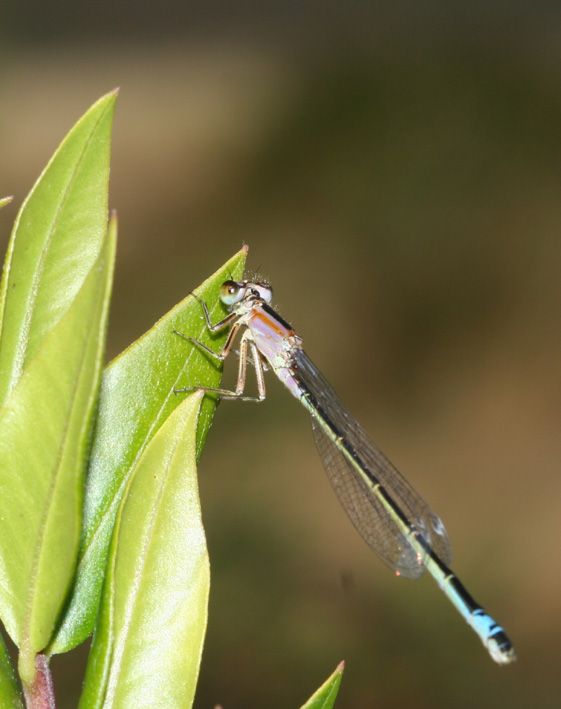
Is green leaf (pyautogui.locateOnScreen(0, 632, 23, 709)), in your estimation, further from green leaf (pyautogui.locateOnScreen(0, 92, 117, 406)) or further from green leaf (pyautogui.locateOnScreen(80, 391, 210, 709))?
green leaf (pyautogui.locateOnScreen(0, 92, 117, 406))

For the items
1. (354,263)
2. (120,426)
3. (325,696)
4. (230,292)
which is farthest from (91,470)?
(354,263)

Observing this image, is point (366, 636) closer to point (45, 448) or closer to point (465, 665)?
point (465, 665)

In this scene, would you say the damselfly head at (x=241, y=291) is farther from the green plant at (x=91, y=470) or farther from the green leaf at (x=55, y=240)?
the green leaf at (x=55, y=240)

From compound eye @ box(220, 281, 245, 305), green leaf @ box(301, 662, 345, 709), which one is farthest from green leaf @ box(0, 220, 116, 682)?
compound eye @ box(220, 281, 245, 305)

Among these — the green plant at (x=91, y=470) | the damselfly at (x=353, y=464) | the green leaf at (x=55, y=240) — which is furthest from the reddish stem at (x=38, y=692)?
the damselfly at (x=353, y=464)

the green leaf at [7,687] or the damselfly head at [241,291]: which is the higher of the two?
the damselfly head at [241,291]

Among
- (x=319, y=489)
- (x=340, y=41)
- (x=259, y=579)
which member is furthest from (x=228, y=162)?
(x=259, y=579)
